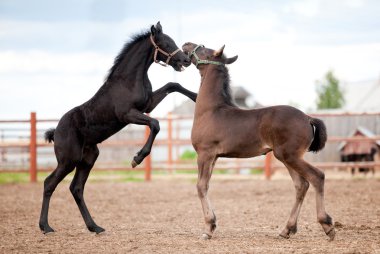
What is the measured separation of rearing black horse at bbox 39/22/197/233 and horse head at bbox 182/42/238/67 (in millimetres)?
369

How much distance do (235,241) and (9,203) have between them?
21.7 feet

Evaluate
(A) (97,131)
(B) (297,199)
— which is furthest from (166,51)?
(B) (297,199)

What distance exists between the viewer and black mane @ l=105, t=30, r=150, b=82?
770cm

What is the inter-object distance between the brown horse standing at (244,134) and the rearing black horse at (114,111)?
2.50 feet

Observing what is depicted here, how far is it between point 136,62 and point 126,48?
314 millimetres

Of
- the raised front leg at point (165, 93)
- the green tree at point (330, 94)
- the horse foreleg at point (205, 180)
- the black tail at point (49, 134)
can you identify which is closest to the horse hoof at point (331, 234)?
the horse foreleg at point (205, 180)

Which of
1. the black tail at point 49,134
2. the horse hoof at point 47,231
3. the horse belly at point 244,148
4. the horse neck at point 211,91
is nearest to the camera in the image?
the horse belly at point 244,148

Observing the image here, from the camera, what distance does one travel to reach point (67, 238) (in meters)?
6.87

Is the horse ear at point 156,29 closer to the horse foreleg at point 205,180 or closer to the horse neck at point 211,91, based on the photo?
the horse neck at point 211,91

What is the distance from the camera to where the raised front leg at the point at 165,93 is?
7.63 metres

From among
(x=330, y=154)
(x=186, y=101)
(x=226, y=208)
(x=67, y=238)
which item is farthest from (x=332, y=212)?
(x=186, y=101)

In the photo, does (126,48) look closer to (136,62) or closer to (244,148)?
(136,62)

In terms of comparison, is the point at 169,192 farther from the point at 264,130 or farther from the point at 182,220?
the point at 264,130

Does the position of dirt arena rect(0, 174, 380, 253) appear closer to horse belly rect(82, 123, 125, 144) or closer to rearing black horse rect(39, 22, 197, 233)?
rearing black horse rect(39, 22, 197, 233)
